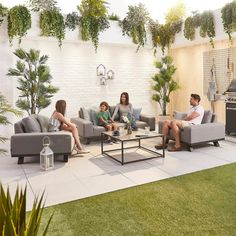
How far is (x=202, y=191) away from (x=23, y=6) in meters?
5.82

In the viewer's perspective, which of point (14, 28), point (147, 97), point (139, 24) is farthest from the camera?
point (147, 97)

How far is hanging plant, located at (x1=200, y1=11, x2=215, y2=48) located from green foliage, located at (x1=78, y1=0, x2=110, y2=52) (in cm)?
267

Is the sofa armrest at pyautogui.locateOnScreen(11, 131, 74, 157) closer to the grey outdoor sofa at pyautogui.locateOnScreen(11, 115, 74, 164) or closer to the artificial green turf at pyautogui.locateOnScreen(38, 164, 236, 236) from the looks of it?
the grey outdoor sofa at pyautogui.locateOnScreen(11, 115, 74, 164)

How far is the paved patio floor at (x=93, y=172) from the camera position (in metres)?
3.64

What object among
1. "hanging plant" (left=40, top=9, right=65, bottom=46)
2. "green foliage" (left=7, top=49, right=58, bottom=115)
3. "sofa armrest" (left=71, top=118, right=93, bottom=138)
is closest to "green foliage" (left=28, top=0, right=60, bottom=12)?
"hanging plant" (left=40, top=9, right=65, bottom=46)

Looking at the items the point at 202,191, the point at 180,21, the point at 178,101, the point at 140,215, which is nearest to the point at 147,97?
the point at 178,101

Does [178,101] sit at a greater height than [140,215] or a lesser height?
greater

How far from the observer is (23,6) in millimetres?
6578

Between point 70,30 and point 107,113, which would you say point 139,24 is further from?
point 107,113

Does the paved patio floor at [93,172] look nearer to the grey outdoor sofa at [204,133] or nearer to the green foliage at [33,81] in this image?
the grey outdoor sofa at [204,133]

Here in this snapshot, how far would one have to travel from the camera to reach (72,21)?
7203 millimetres

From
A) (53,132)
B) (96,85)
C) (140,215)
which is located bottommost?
(140,215)

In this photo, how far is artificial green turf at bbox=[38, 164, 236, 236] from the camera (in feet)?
8.56

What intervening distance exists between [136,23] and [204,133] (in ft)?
13.2
